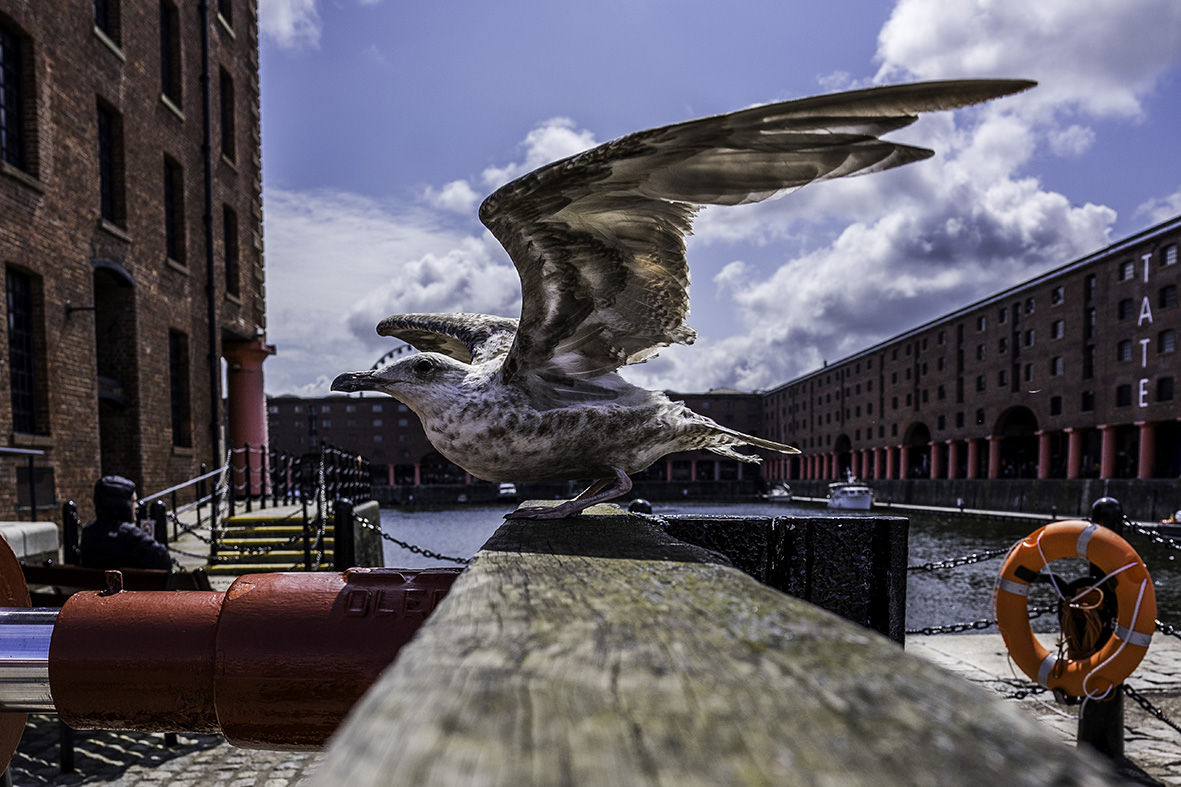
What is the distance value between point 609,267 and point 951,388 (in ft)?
177

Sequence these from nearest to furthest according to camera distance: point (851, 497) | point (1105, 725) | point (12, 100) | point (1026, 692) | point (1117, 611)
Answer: point (1105, 725) → point (1117, 611) → point (1026, 692) → point (12, 100) → point (851, 497)

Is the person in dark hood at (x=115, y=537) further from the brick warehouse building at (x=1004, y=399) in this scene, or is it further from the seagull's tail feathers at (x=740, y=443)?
the brick warehouse building at (x=1004, y=399)


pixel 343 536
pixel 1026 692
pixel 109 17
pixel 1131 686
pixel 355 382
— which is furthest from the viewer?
pixel 109 17

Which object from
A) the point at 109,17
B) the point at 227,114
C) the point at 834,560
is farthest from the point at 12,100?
the point at 834,560

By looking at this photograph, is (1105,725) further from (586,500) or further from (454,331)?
(454,331)

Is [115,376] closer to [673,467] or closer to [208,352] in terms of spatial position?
[208,352]

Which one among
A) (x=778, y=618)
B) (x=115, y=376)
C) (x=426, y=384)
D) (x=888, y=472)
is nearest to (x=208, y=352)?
(x=115, y=376)

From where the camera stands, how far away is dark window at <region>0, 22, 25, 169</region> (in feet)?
36.2

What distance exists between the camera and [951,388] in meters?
51.4

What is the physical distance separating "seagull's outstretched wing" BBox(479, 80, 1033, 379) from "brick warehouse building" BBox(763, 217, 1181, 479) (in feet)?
135

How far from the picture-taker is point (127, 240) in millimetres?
13805

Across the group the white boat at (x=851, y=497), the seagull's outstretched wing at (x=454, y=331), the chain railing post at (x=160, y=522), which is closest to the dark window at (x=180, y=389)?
the chain railing post at (x=160, y=522)

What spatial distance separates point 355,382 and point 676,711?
3084 mm

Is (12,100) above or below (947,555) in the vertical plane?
above
